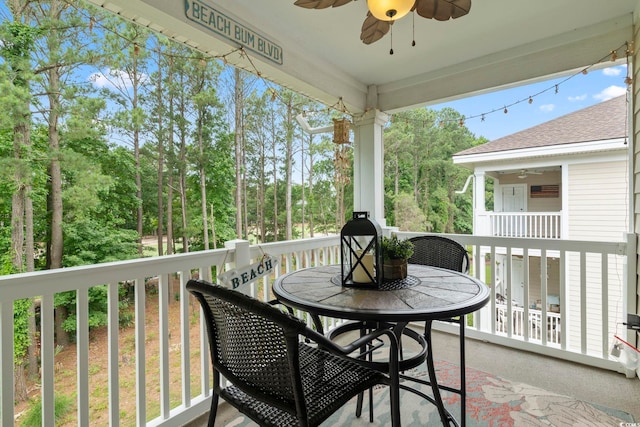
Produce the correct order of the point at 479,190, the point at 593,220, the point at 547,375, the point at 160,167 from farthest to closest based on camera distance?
the point at 160,167
the point at 479,190
the point at 593,220
the point at 547,375

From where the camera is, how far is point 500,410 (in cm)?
183

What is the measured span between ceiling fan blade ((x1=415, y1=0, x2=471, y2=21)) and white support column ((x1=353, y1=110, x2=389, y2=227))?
1.61 metres

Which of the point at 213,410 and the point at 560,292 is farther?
the point at 560,292

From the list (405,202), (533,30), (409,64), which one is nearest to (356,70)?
(409,64)

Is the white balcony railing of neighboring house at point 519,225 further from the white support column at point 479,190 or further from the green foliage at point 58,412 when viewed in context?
the green foliage at point 58,412

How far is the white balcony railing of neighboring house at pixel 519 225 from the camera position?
5766mm

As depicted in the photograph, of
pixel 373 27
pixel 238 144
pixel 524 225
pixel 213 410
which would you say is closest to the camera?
pixel 213 410

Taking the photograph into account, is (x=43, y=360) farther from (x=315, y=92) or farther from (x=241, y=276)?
(x=315, y=92)

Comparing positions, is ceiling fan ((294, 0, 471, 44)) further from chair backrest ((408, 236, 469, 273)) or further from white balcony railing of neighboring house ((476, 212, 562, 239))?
white balcony railing of neighboring house ((476, 212, 562, 239))

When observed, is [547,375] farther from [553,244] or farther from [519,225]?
[519,225]

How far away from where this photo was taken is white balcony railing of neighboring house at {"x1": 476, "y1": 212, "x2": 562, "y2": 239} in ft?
18.9

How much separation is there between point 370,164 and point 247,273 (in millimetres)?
1979

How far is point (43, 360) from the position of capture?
1244mm

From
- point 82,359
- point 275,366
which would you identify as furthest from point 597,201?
point 82,359
